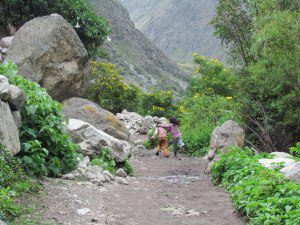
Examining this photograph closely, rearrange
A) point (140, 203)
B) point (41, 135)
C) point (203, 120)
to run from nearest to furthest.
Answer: point (140, 203) < point (41, 135) < point (203, 120)

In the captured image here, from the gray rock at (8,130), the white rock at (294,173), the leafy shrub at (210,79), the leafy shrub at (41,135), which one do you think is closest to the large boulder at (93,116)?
the leafy shrub at (41,135)

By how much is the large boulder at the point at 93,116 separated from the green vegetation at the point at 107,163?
→ 314cm

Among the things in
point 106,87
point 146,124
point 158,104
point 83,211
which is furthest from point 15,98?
point 158,104

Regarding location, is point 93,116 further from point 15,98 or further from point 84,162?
point 15,98

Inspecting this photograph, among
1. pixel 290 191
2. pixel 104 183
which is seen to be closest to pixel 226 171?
pixel 104 183

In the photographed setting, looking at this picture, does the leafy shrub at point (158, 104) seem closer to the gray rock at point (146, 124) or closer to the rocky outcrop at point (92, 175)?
the gray rock at point (146, 124)

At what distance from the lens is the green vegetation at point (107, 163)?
8940mm

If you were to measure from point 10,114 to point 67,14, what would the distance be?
10.6 metres

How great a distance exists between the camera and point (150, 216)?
6.16 meters

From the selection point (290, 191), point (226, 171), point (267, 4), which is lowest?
point (226, 171)

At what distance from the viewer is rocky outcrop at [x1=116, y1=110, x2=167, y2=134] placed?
874 inches

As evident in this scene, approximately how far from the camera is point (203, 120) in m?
17.2

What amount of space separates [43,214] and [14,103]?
2.14 m

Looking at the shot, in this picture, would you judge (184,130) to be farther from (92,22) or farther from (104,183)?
(104,183)
